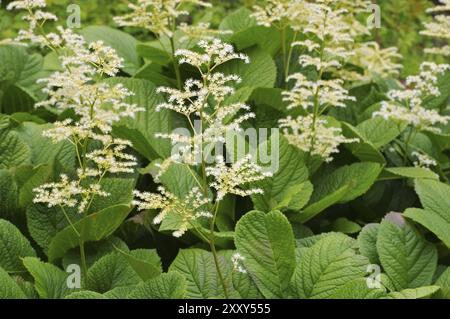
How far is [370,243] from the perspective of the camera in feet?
8.19

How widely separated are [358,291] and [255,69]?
1482mm

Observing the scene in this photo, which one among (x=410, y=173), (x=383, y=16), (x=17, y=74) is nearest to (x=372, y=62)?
(x=410, y=173)

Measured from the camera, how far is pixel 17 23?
6238 mm

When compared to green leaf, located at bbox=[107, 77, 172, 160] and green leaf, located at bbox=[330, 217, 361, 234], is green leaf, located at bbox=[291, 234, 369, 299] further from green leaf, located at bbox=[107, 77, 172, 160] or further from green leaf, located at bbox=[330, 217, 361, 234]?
green leaf, located at bbox=[107, 77, 172, 160]

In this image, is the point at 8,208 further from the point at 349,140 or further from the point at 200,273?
the point at 349,140

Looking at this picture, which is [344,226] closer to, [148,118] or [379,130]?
[379,130]

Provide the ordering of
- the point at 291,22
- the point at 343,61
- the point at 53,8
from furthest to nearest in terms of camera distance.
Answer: the point at 53,8, the point at 343,61, the point at 291,22

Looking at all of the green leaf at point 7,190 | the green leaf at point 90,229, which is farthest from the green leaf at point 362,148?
the green leaf at point 7,190

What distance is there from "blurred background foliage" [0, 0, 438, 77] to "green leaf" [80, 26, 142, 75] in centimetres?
261

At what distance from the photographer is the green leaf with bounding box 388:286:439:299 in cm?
217

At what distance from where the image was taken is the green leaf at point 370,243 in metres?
2.47

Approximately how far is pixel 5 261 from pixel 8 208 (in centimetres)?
28

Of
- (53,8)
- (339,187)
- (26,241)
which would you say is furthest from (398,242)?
(53,8)

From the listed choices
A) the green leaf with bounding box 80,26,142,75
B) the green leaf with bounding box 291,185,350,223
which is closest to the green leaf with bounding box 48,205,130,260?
the green leaf with bounding box 291,185,350,223
